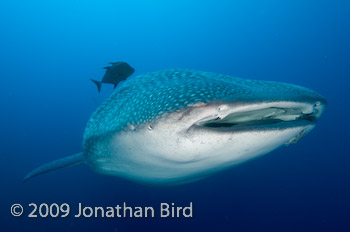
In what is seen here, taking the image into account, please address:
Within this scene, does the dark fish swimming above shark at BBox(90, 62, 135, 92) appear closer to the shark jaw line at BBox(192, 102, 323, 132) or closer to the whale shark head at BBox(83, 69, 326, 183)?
the whale shark head at BBox(83, 69, 326, 183)

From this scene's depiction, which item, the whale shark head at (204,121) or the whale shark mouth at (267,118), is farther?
the whale shark mouth at (267,118)

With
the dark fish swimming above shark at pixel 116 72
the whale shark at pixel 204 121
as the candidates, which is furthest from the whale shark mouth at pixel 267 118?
the dark fish swimming above shark at pixel 116 72

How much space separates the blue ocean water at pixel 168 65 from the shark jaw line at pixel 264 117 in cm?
461

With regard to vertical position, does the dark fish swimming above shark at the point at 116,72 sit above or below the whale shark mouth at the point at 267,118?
above

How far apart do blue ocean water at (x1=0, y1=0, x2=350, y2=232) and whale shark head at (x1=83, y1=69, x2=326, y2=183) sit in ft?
13.5

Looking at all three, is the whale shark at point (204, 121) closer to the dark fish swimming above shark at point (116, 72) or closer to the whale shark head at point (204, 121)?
the whale shark head at point (204, 121)

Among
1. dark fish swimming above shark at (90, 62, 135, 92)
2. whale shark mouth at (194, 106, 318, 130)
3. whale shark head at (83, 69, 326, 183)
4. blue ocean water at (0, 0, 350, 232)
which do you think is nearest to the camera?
whale shark head at (83, 69, 326, 183)

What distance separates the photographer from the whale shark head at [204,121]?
1.71 m

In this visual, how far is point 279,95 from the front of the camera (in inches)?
70.7

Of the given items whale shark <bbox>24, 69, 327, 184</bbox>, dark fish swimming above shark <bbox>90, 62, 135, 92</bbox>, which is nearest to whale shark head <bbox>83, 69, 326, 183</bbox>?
whale shark <bbox>24, 69, 327, 184</bbox>

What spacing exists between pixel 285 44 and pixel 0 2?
65.1m

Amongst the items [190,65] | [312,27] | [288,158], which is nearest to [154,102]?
[288,158]

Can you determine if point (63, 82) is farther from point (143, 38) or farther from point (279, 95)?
point (279, 95)

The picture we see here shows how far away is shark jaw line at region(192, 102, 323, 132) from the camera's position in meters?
1.73
